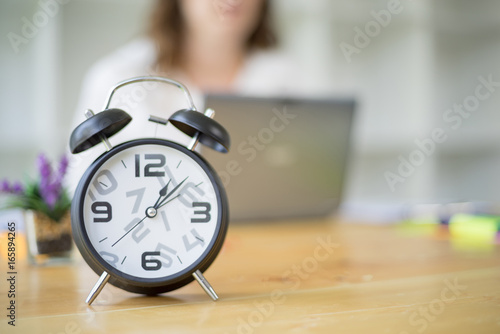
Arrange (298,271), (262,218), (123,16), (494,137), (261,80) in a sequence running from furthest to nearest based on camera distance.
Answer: (494,137), (123,16), (261,80), (262,218), (298,271)

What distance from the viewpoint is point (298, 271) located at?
1041 mm

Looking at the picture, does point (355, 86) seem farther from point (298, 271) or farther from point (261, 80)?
point (298, 271)

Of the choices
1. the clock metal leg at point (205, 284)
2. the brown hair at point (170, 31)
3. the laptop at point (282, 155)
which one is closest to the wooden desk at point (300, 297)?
the clock metal leg at point (205, 284)

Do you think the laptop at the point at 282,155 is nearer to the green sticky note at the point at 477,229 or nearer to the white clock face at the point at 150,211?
the green sticky note at the point at 477,229

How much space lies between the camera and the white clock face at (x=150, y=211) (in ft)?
2.51

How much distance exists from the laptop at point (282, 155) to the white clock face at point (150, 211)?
0.85 m

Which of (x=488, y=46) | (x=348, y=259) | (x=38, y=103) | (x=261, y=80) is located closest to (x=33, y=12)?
(x=38, y=103)

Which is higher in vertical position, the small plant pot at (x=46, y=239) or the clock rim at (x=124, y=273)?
the clock rim at (x=124, y=273)

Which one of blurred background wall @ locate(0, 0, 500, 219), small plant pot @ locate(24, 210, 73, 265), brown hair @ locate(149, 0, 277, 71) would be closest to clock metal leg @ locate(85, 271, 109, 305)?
small plant pot @ locate(24, 210, 73, 265)

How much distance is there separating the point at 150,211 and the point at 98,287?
0.14 m

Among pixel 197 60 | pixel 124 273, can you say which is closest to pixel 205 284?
pixel 124 273

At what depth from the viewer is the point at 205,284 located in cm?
78

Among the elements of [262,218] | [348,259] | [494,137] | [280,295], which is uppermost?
[280,295]

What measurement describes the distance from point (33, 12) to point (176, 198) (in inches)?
135
